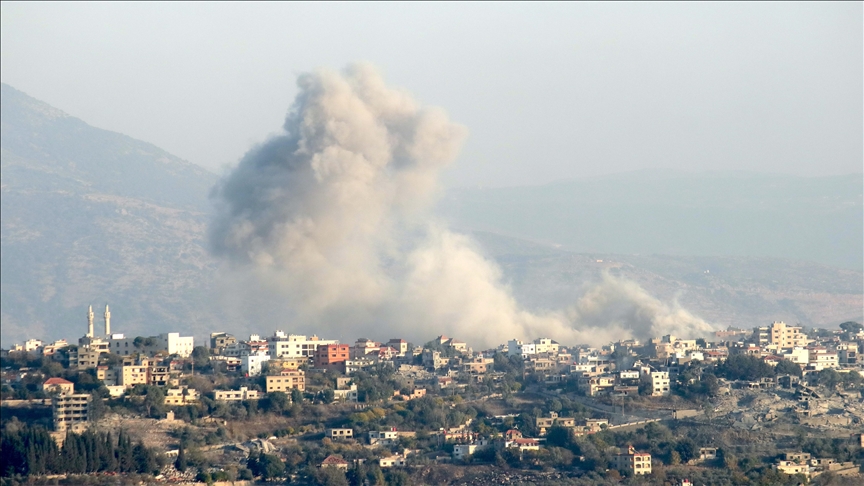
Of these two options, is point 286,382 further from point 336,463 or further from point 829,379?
point 829,379

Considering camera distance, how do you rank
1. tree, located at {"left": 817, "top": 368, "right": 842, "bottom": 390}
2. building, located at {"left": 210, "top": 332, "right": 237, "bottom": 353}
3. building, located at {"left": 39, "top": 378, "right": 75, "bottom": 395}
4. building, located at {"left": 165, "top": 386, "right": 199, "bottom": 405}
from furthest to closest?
building, located at {"left": 210, "top": 332, "right": 237, "bottom": 353}, tree, located at {"left": 817, "top": 368, "right": 842, "bottom": 390}, building, located at {"left": 165, "top": 386, "right": 199, "bottom": 405}, building, located at {"left": 39, "top": 378, "right": 75, "bottom": 395}

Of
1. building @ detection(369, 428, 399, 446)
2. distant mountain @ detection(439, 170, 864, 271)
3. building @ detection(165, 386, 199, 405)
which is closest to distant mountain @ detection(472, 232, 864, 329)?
distant mountain @ detection(439, 170, 864, 271)

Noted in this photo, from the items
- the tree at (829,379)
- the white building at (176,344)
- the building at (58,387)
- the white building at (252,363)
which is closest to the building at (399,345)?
the white building at (252,363)

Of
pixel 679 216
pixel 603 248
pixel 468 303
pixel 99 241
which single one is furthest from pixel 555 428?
pixel 679 216

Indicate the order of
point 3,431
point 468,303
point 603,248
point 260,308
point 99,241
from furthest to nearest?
1. point 603,248
2. point 99,241
3. point 260,308
4. point 468,303
5. point 3,431

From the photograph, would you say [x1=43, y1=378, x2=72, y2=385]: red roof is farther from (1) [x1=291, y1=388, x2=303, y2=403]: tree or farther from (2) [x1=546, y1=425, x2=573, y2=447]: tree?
(2) [x1=546, y1=425, x2=573, y2=447]: tree

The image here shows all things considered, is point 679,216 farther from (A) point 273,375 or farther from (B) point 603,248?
(A) point 273,375
